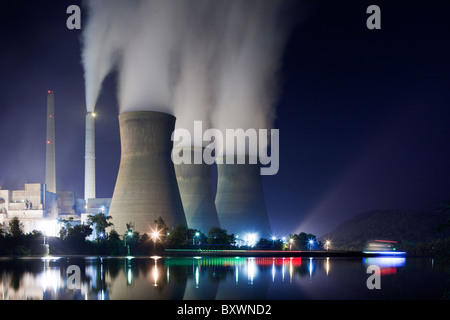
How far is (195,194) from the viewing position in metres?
51.3

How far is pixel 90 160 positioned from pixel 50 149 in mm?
5164

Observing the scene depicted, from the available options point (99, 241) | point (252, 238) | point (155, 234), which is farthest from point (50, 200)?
point (155, 234)

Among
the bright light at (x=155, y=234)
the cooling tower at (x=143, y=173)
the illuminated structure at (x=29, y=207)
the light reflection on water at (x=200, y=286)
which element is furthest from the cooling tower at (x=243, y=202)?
the light reflection on water at (x=200, y=286)

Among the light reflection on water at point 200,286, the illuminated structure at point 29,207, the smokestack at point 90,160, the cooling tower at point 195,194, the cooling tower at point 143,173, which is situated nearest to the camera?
the light reflection on water at point 200,286

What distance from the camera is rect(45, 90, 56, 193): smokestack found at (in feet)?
219

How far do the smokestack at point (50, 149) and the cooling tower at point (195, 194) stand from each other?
899 inches

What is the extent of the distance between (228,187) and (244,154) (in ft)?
12.7

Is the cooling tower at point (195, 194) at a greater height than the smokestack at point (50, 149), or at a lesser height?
lesser

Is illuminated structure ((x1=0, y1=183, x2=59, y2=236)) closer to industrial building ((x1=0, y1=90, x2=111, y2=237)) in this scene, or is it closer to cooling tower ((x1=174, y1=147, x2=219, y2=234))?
industrial building ((x1=0, y1=90, x2=111, y2=237))

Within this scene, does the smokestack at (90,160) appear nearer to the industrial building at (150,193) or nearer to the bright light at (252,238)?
the industrial building at (150,193)

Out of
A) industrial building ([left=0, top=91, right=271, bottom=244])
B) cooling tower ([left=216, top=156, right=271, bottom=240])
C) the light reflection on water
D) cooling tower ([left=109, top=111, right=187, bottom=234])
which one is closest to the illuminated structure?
industrial building ([left=0, top=91, right=271, bottom=244])

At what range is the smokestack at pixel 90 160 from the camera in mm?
67688
